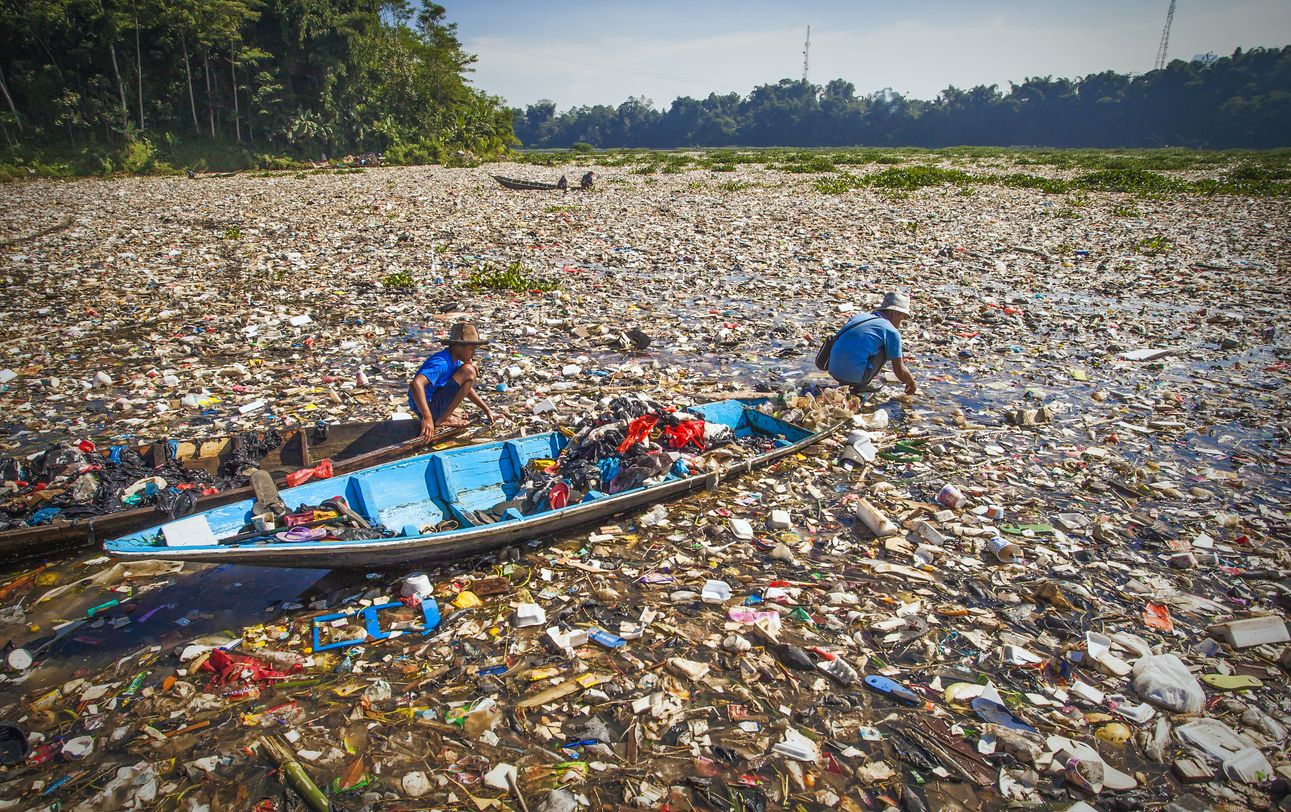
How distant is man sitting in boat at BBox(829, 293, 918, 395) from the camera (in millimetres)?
7477

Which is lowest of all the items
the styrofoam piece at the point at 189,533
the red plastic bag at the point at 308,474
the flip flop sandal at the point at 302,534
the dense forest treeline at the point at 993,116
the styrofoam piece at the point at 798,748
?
the styrofoam piece at the point at 798,748

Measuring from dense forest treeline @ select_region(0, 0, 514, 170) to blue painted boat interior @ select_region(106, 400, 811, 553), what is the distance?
139ft

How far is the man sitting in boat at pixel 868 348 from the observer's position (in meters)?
7.48

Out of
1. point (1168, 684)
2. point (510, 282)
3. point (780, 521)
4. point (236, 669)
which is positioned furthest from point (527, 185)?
point (1168, 684)

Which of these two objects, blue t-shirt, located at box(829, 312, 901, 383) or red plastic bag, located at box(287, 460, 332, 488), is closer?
red plastic bag, located at box(287, 460, 332, 488)

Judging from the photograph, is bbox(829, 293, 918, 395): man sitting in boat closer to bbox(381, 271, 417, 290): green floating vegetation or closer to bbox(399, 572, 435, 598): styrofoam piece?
bbox(399, 572, 435, 598): styrofoam piece

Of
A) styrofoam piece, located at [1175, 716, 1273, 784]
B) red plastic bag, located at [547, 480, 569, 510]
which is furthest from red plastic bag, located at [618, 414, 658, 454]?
styrofoam piece, located at [1175, 716, 1273, 784]

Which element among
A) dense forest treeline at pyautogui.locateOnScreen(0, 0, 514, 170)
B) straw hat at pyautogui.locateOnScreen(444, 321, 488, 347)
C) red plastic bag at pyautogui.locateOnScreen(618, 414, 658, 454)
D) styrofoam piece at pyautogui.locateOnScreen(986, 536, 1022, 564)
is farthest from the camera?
dense forest treeline at pyautogui.locateOnScreen(0, 0, 514, 170)

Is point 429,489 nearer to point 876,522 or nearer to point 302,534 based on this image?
point 302,534

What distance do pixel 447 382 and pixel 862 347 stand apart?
4575mm

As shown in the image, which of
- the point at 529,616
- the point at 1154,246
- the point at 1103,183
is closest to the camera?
the point at 529,616

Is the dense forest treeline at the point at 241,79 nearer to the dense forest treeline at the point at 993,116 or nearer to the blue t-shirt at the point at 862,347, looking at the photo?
the blue t-shirt at the point at 862,347

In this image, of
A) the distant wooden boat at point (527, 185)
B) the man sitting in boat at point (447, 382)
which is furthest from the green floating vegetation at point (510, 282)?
the distant wooden boat at point (527, 185)

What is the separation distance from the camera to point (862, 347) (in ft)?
24.6
